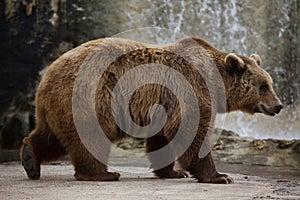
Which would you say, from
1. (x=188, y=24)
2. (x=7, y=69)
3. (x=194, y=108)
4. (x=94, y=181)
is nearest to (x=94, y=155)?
(x=94, y=181)

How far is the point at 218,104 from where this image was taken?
245 inches

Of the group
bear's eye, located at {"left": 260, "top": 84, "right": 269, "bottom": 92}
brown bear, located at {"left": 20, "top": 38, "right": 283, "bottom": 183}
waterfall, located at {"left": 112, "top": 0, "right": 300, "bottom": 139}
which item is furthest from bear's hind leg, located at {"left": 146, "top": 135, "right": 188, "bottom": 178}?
waterfall, located at {"left": 112, "top": 0, "right": 300, "bottom": 139}

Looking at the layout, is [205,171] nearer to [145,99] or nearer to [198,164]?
[198,164]

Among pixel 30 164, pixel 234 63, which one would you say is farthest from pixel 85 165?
pixel 234 63

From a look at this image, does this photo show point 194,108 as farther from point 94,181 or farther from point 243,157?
point 243,157

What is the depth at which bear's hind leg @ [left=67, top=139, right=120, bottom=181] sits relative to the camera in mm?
5637

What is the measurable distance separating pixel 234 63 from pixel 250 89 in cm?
35

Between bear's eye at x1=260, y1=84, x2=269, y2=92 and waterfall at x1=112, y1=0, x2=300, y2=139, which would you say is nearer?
bear's eye at x1=260, y1=84, x2=269, y2=92

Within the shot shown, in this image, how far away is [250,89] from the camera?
20.6ft

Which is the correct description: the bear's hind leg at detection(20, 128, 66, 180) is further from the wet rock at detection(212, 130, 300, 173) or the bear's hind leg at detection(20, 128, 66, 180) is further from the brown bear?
the wet rock at detection(212, 130, 300, 173)

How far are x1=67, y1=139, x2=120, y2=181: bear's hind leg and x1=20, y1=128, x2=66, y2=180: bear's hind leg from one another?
33 centimetres

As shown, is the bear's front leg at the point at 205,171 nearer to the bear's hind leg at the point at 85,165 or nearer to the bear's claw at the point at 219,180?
the bear's claw at the point at 219,180

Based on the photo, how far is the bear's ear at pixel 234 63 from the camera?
20.1 feet

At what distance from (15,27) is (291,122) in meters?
5.87
